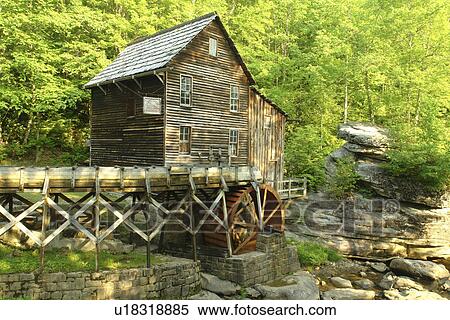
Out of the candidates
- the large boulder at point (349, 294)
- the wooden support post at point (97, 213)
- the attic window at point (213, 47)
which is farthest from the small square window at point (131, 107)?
the large boulder at point (349, 294)

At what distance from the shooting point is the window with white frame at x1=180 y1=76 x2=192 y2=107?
56.8 ft

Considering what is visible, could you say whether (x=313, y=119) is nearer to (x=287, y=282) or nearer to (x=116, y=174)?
(x=287, y=282)

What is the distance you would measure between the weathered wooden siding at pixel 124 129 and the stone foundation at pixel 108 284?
6.11 meters

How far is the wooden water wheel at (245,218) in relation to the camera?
14.8 m

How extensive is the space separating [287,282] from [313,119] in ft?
55.8

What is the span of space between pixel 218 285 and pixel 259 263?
2103 mm

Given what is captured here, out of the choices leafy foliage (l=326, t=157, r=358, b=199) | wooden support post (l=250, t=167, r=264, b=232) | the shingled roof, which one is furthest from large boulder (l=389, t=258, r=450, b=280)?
the shingled roof

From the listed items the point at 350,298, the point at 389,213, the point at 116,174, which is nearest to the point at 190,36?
the point at 116,174

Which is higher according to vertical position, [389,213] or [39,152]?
[39,152]

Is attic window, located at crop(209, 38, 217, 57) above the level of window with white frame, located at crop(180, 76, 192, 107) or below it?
above

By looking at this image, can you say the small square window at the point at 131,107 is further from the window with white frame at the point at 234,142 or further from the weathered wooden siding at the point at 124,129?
the window with white frame at the point at 234,142

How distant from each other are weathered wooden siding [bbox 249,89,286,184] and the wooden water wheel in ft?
13.3

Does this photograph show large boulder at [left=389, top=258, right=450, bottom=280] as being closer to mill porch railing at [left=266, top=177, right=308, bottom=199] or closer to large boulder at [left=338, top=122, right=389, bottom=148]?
mill porch railing at [left=266, top=177, right=308, bottom=199]

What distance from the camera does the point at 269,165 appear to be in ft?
71.2
